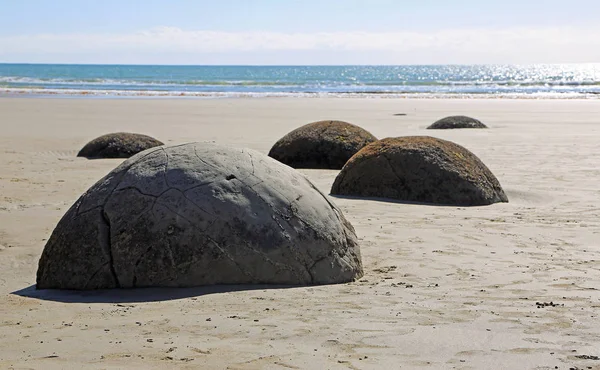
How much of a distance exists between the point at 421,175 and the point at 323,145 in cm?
341

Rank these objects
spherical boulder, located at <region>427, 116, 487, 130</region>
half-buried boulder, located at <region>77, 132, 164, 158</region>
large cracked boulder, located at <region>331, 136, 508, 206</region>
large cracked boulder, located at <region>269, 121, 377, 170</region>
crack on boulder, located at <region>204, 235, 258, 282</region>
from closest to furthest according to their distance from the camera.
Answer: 1. crack on boulder, located at <region>204, 235, 258, 282</region>
2. large cracked boulder, located at <region>331, 136, 508, 206</region>
3. large cracked boulder, located at <region>269, 121, 377, 170</region>
4. half-buried boulder, located at <region>77, 132, 164, 158</region>
5. spherical boulder, located at <region>427, 116, 487, 130</region>

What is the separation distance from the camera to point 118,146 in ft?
47.3

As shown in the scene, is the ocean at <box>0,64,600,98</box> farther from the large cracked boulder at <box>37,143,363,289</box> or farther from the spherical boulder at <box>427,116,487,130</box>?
the large cracked boulder at <box>37,143,363,289</box>

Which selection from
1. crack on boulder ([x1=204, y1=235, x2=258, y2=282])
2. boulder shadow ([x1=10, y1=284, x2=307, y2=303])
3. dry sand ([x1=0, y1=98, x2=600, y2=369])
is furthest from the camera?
crack on boulder ([x1=204, y1=235, x2=258, y2=282])

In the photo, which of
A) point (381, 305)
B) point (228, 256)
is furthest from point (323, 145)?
point (381, 305)

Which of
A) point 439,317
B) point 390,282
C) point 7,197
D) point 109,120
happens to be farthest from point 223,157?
point 109,120

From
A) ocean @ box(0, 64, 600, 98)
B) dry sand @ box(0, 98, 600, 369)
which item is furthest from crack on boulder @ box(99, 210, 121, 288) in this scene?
ocean @ box(0, 64, 600, 98)

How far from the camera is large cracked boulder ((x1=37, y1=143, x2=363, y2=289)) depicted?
5359 mm

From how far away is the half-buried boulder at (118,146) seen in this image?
47.1 ft

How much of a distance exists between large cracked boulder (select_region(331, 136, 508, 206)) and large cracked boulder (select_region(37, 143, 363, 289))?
379 centimetres

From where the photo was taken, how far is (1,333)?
14.6 ft

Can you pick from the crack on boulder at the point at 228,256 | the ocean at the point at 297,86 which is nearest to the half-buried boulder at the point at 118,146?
the crack on boulder at the point at 228,256

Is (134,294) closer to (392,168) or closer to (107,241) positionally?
(107,241)

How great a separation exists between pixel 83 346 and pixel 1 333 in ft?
1.92
